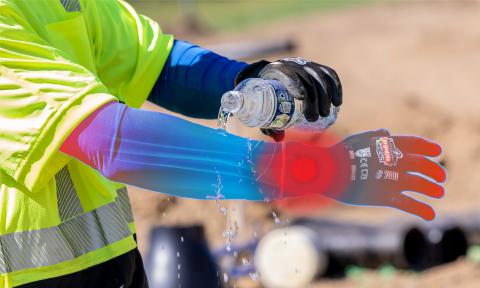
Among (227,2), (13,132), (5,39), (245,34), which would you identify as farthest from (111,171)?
(227,2)

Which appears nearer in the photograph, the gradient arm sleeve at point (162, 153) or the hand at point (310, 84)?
the gradient arm sleeve at point (162, 153)

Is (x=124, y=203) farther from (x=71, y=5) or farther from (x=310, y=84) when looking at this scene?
(x=310, y=84)

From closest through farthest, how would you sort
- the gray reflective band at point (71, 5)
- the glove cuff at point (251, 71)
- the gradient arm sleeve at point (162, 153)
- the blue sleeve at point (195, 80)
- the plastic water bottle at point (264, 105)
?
1. the gradient arm sleeve at point (162, 153)
2. the plastic water bottle at point (264, 105)
3. the gray reflective band at point (71, 5)
4. the glove cuff at point (251, 71)
5. the blue sleeve at point (195, 80)

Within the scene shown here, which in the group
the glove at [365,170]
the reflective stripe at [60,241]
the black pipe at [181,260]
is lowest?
the black pipe at [181,260]

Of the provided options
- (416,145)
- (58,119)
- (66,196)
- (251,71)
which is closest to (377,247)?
(251,71)

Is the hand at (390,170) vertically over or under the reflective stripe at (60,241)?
over

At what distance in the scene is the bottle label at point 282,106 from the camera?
7.95 ft

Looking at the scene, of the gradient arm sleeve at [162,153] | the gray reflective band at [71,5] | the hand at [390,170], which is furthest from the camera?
the gray reflective band at [71,5]

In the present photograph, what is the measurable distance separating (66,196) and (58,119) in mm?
355

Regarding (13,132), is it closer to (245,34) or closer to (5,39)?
(5,39)

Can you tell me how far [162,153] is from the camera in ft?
7.36

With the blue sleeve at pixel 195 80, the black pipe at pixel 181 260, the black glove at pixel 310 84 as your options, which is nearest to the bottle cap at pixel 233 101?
the black glove at pixel 310 84

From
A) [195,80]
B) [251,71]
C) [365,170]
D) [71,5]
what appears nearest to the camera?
[365,170]

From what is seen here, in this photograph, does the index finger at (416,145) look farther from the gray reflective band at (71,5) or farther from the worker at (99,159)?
the gray reflective band at (71,5)
